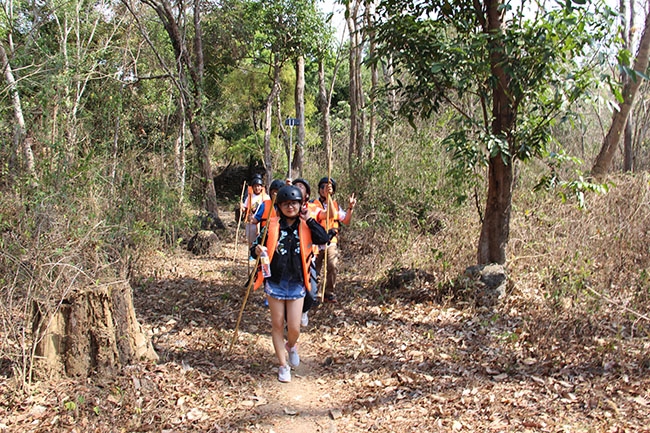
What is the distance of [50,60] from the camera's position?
232 inches

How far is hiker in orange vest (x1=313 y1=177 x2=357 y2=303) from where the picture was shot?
6.13 metres

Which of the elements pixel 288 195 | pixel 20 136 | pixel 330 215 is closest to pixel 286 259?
pixel 288 195

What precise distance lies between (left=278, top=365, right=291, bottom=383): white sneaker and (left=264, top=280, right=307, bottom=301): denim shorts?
73cm

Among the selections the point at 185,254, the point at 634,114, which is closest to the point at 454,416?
the point at 185,254

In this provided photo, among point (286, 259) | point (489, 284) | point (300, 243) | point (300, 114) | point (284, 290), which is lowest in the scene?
point (489, 284)

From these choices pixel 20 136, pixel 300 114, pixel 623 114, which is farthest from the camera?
pixel 300 114

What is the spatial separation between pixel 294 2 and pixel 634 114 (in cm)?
1020

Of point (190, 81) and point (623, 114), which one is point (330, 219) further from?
point (190, 81)

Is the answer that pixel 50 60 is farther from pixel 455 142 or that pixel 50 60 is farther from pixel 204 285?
pixel 455 142

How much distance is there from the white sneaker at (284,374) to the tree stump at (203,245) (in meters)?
5.99

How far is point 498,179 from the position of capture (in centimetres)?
628

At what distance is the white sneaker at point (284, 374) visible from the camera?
4598 mm

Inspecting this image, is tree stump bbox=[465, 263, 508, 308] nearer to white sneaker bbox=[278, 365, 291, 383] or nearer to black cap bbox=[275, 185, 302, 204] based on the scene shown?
white sneaker bbox=[278, 365, 291, 383]

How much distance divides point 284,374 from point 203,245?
242 inches
